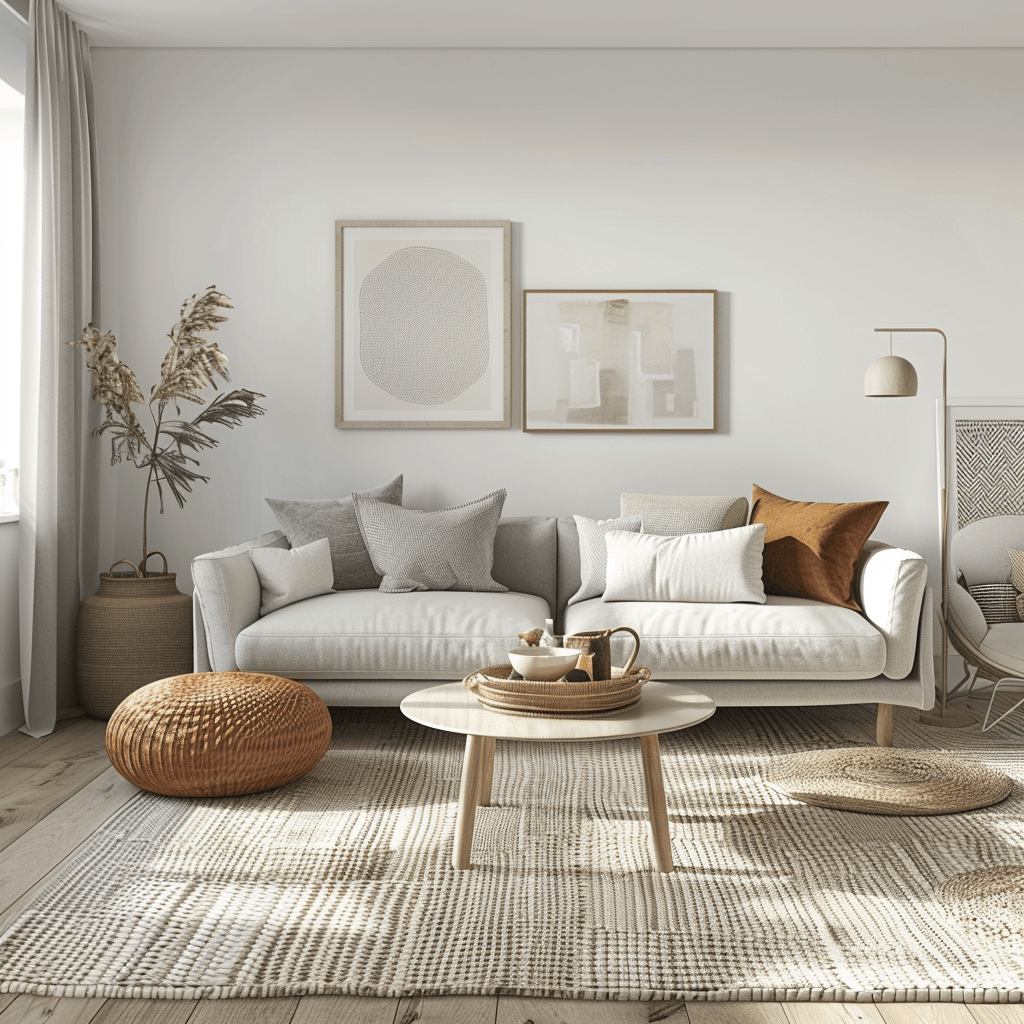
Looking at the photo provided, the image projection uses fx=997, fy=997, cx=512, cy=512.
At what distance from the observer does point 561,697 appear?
2.44 m

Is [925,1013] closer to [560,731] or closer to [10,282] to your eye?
[560,731]

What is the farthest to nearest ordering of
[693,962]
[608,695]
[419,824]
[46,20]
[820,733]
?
[46,20] < [820,733] < [419,824] < [608,695] < [693,962]

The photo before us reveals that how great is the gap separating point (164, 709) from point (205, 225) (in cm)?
Answer: 256

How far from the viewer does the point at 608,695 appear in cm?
245

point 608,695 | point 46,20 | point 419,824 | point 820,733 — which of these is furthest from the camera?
point 46,20

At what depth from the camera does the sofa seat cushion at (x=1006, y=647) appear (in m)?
3.60

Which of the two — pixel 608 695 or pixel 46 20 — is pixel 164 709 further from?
pixel 46 20

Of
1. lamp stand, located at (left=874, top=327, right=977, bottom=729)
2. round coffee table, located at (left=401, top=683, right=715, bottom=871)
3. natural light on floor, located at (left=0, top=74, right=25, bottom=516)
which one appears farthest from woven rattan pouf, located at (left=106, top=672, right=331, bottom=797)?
lamp stand, located at (left=874, top=327, right=977, bottom=729)

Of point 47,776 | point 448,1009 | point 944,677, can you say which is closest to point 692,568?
point 944,677

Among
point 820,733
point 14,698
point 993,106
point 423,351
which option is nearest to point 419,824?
point 820,733

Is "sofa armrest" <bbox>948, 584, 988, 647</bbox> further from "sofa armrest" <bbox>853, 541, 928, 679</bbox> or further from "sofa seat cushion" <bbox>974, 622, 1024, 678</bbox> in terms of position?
"sofa armrest" <bbox>853, 541, 928, 679</bbox>

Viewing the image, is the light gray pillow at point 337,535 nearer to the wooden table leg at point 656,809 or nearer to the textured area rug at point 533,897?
the textured area rug at point 533,897

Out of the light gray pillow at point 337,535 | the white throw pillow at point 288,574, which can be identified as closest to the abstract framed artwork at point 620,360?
the light gray pillow at point 337,535

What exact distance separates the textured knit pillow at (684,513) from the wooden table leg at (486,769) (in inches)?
57.0
